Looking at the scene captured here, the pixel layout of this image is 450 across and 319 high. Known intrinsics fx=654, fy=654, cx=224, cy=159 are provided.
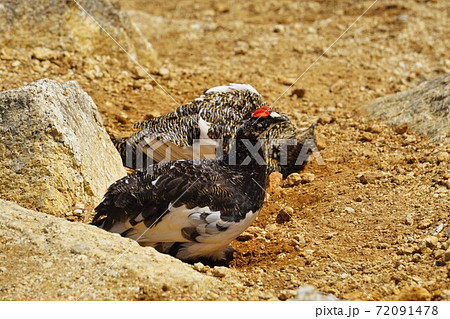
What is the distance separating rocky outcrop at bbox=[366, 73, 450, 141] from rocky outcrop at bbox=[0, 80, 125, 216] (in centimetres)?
491

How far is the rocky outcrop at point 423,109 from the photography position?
9609mm

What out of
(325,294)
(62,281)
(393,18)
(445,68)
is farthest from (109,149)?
(393,18)

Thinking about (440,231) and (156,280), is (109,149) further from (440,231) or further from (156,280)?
(440,231)

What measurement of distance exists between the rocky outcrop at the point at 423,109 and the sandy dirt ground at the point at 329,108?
0.22 m

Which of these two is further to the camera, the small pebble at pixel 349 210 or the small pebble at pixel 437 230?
the small pebble at pixel 349 210

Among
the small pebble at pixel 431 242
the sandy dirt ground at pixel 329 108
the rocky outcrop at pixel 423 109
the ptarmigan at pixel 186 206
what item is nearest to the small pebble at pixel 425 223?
the sandy dirt ground at pixel 329 108

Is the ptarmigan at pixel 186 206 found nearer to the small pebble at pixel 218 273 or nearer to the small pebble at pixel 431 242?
the small pebble at pixel 218 273

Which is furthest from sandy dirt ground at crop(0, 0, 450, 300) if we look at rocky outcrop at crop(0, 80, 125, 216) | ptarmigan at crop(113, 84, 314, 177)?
rocky outcrop at crop(0, 80, 125, 216)

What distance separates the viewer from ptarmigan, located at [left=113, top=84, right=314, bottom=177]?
29.9ft

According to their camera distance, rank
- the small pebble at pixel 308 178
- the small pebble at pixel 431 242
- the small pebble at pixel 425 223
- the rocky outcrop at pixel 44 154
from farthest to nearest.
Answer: the small pebble at pixel 308 178 < the rocky outcrop at pixel 44 154 < the small pebble at pixel 425 223 < the small pebble at pixel 431 242

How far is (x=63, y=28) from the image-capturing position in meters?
12.0

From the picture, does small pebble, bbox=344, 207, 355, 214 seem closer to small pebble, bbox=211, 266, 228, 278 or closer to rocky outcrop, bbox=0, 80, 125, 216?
small pebble, bbox=211, 266, 228, 278

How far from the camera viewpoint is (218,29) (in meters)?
16.1

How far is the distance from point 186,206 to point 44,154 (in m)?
1.78
